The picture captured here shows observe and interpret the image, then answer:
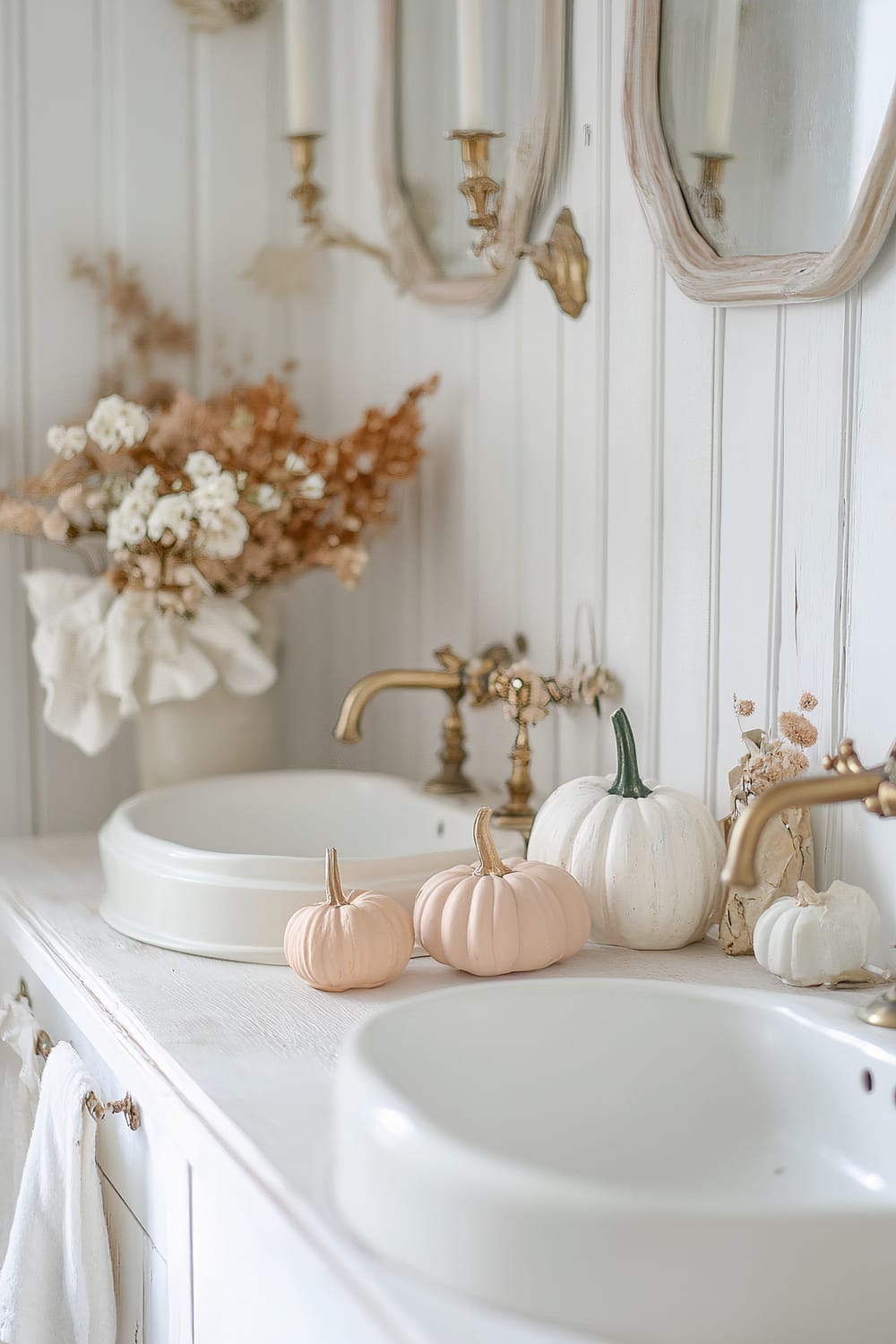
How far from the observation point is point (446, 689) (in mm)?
1461

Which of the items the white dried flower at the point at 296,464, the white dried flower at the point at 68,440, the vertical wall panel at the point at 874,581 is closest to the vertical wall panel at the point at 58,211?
the white dried flower at the point at 68,440

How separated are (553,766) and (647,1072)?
621mm

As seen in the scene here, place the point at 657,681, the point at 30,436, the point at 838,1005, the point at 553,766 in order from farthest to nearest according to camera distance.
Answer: the point at 30,436 → the point at 553,766 → the point at 657,681 → the point at 838,1005

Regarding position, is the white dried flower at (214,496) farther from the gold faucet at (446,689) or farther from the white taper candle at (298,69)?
the white taper candle at (298,69)

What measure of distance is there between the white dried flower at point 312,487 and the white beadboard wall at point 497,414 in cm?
18

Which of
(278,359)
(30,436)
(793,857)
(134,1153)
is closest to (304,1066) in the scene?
(134,1153)

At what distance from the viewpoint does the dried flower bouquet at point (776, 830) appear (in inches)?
43.0

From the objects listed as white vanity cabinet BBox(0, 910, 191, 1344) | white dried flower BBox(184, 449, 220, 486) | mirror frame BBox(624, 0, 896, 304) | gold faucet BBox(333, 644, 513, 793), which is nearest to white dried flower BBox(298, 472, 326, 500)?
white dried flower BBox(184, 449, 220, 486)

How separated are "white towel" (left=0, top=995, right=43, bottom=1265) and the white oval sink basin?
146 millimetres

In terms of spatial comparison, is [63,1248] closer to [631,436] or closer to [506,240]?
[631,436]

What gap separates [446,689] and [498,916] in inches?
17.0

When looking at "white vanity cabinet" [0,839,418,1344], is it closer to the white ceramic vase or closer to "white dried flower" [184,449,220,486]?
the white ceramic vase

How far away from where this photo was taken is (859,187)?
1032mm

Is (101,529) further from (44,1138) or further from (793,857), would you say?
(793,857)
